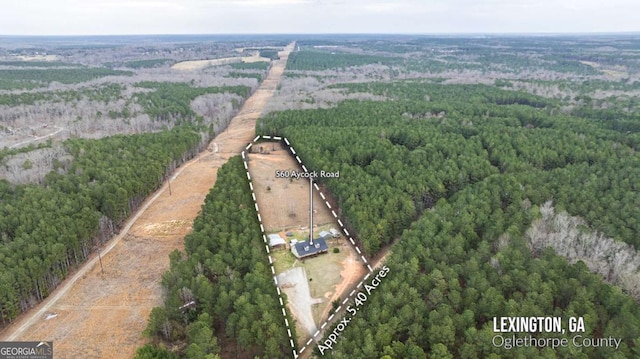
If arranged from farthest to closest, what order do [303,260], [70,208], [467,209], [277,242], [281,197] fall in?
1. [281,197]
2. [70,208]
3. [277,242]
4. [467,209]
5. [303,260]

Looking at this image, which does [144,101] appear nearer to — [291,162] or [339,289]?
[291,162]

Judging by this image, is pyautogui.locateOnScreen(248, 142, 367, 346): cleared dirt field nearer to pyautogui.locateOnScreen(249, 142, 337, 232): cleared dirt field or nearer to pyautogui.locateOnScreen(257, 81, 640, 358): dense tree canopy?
pyautogui.locateOnScreen(249, 142, 337, 232): cleared dirt field

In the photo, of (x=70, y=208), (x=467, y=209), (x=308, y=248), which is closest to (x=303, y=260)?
(x=308, y=248)

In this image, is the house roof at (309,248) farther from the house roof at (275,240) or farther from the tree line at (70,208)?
the tree line at (70,208)

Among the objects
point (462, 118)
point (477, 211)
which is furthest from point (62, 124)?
point (477, 211)

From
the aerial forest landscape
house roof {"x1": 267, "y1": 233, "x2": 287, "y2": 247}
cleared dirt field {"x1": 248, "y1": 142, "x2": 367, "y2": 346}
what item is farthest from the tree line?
house roof {"x1": 267, "y1": 233, "x2": 287, "y2": 247}

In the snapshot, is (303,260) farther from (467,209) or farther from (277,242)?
(467,209)

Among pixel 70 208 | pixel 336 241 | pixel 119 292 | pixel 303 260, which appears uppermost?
pixel 70 208
